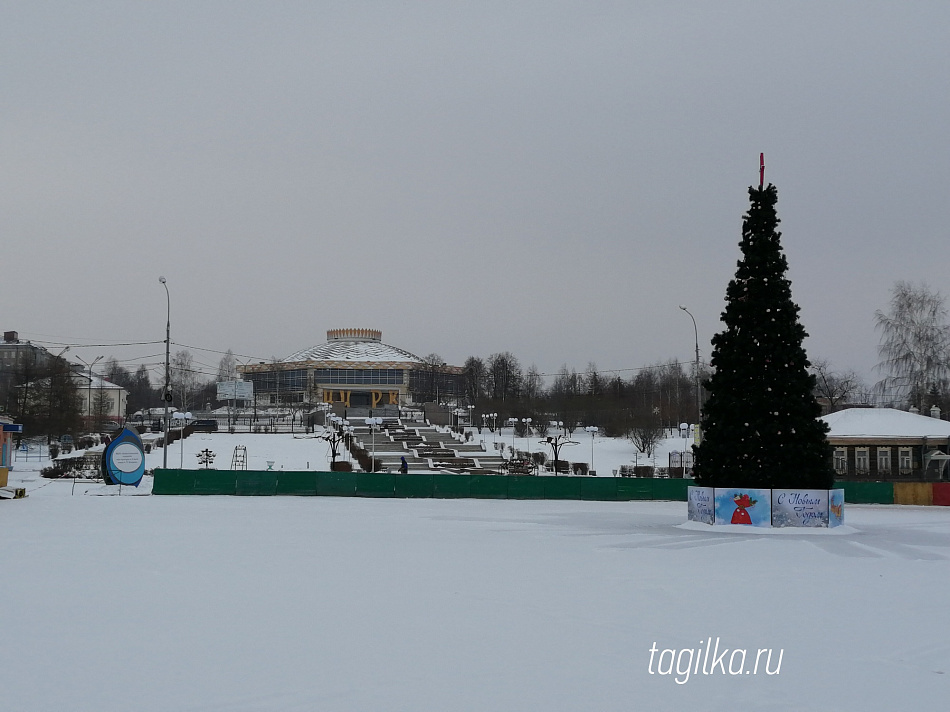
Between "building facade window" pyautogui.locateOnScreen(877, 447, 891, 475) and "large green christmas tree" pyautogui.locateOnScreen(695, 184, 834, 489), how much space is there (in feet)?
104

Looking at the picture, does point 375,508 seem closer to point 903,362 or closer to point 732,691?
point 732,691

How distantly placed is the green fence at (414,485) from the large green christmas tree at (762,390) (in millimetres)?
14035

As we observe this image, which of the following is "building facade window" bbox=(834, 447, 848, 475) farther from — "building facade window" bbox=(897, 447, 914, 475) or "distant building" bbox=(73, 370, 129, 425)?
"distant building" bbox=(73, 370, 129, 425)

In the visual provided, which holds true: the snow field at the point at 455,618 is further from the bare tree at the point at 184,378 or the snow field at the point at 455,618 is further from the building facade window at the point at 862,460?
the bare tree at the point at 184,378

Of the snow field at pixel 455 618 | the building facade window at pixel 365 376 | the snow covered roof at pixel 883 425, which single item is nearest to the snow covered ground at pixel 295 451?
the snow covered roof at pixel 883 425

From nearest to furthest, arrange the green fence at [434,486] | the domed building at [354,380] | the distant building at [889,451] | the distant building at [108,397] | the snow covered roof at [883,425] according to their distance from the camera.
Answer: the green fence at [434,486]
the distant building at [889,451]
the snow covered roof at [883,425]
the distant building at [108,397]
the domed building at [354,380]

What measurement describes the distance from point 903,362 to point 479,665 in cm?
6619

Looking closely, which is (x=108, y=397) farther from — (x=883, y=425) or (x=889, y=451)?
(x=889, y=451)

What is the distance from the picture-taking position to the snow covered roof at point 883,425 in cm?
5869

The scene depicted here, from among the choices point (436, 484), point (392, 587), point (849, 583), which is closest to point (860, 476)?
point (436, 484)

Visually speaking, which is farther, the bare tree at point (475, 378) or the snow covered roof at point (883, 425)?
the bare tree at point (475, 378)

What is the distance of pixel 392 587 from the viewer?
53.4 ft

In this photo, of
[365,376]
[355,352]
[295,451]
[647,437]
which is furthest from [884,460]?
[355,352]

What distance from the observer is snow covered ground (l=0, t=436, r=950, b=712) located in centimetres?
958
